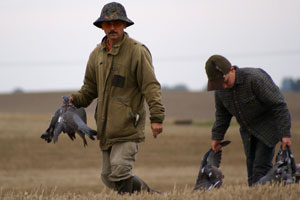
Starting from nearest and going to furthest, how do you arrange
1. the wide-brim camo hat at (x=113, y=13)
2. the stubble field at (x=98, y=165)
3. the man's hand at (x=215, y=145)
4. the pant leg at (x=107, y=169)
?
the stubble field at (x=98, y=165) → the wide-brim camo hat at (x=113, y=13) → the pant leg at (x=107, y=169) → the man's hand at (x=215, y=145)

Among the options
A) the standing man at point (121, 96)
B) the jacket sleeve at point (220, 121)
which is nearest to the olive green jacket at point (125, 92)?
the standing man at point (121, 96)

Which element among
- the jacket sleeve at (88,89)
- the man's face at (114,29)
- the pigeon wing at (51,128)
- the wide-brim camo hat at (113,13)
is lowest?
the pigeon wing at (51,128)

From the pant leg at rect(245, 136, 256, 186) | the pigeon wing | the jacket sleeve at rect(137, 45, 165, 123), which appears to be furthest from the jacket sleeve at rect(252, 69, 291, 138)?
the pigeon wing

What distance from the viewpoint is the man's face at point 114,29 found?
20.0ft

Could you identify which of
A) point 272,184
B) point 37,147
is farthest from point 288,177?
point 37,147

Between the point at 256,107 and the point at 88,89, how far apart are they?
1.86 meters

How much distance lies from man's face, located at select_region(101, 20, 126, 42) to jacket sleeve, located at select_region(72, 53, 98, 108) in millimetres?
364

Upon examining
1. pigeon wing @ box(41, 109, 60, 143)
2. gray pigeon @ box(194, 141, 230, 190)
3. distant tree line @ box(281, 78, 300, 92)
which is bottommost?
distant tree line @ box(281, 78, 300, 92)

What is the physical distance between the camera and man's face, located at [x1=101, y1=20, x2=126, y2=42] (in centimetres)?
609

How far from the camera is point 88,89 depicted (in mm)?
6496

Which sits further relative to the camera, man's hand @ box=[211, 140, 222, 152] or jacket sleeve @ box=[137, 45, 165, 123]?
man's hand @ box=[211, 140, 222, 152]

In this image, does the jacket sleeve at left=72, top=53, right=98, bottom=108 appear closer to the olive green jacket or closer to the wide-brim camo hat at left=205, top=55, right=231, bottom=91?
the olive green jacket

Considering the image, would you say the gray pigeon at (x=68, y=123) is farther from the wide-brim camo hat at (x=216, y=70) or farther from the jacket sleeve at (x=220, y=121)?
the jacket sleeve at (x=220, y=121)

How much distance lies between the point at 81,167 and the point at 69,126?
891 centimetres
